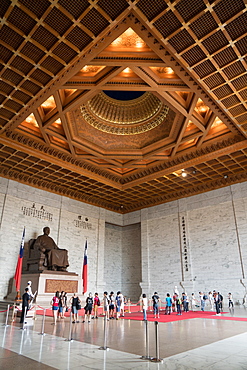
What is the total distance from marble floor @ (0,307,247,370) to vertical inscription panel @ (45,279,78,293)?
561cm

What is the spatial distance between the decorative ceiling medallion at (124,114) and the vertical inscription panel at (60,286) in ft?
26.3

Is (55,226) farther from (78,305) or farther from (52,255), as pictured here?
(78,305)

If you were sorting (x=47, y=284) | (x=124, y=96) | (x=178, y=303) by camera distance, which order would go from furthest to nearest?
1. (x=124, y=96)
2. (x=47, y=284)
3. (x=178, y=303)

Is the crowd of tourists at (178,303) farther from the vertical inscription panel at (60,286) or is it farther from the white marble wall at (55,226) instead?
the white marble wall at (55,226)

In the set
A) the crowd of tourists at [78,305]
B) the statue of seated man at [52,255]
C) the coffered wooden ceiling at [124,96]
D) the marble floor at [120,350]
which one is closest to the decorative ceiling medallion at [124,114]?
the coffered wooden ceiling at [124,96]

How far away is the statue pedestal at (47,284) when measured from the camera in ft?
39.6

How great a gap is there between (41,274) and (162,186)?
9.41m

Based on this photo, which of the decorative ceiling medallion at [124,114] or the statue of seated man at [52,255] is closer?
the decorative ceiling medallion at [124,114]

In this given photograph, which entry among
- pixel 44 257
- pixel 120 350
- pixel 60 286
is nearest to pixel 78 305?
pixel 120 350

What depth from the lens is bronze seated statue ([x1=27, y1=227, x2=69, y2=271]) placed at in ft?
43.3

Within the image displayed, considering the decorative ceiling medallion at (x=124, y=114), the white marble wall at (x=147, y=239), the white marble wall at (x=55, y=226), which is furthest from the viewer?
the white marble wall at (x=147, y=239)

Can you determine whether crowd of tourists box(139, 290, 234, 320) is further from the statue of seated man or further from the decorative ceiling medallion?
the decorative ceiling medallion

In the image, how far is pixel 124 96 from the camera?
44.7ft

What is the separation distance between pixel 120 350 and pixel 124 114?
11504 mm
